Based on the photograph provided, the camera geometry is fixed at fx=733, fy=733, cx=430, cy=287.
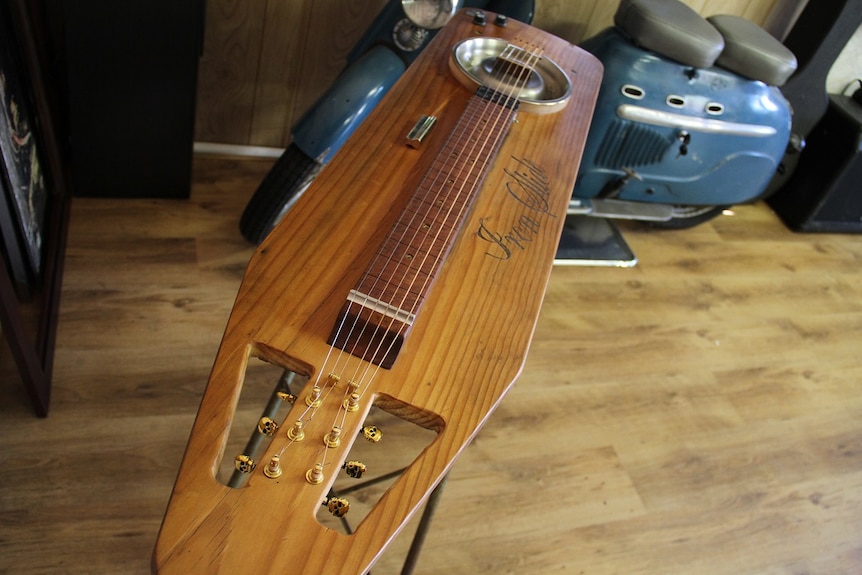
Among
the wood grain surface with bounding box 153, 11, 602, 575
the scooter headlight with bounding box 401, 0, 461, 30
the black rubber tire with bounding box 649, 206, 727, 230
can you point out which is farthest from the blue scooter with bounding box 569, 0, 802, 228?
the wood grain surface with bounding box 153, 11, 602, 575

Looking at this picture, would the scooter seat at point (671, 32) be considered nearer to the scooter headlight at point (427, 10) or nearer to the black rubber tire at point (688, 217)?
the scooter headlight at point (427, 10)

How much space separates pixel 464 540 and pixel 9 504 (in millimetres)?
896

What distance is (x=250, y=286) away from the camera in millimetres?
875

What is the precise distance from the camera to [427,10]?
1.82m

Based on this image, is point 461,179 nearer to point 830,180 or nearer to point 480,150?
point 480,150

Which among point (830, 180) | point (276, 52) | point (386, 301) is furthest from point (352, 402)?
point (830, 180)

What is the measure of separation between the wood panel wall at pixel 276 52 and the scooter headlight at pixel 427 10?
0.36m

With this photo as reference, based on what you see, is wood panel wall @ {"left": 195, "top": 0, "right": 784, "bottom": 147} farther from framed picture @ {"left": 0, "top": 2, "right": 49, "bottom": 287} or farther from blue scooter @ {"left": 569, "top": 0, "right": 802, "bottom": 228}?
framed picture @ {"left": 0, "top": 2, "right": 49, "bottom": 287}

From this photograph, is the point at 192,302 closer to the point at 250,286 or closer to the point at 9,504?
the point at 9,504

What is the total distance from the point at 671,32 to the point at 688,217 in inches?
32.0

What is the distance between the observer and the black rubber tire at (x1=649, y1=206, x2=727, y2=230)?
2611mm

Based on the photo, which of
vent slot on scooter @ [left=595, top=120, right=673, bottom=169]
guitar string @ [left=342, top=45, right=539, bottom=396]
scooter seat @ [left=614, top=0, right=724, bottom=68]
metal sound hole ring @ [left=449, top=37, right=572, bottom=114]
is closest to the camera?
guitar string @ [left=342, top=45, right=539, bottom=396]

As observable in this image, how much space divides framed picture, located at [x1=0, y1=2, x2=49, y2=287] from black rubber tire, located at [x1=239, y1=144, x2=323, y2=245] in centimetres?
50

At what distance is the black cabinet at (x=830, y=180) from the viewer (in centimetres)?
264
